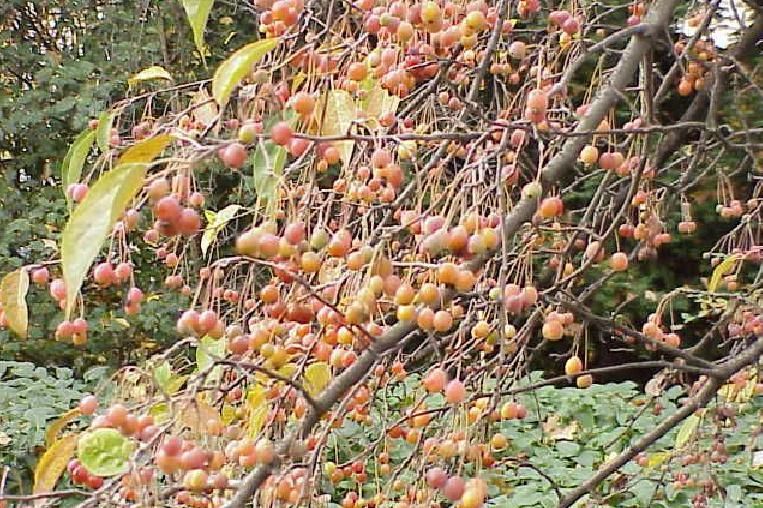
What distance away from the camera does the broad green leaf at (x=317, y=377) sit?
0.82 meters

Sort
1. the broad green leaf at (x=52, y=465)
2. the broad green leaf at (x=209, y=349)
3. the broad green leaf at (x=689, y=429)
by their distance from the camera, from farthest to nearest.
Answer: the broad green leaf at (x=689, y=429) → the broad green leaf at (x=209, y=349) → the broad green leaf at (x=52, y=465)

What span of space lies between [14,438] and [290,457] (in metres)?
1.81

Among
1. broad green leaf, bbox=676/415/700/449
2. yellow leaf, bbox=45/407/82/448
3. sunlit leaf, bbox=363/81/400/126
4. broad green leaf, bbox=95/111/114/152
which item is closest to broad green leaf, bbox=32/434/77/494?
yellow leaf, bbox=45/407/82/448

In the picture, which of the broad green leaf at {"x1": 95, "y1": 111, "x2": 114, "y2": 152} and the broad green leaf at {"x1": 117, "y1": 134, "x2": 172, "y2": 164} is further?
the broad green leaf at {"x1": 95, "y1": 111, "x2": 114, "y2": 152}

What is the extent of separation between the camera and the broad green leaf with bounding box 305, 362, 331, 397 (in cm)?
82

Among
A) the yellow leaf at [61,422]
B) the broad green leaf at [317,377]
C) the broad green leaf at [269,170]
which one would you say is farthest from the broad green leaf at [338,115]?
the yellow leaf at [61,422]

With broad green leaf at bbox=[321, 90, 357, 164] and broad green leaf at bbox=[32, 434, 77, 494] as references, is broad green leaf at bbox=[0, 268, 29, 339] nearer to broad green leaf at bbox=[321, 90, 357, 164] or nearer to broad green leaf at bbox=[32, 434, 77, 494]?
→ broad green leaf at bbox=[32, 434, 77, 494]

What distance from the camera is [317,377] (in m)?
0.82

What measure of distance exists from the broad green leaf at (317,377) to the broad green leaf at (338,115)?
17 centimetres

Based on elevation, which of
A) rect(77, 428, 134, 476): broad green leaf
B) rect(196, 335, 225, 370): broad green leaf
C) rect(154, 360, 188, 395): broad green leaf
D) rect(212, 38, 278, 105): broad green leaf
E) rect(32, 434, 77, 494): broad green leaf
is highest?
rect(212, 38, 278, 105): broad green leaf

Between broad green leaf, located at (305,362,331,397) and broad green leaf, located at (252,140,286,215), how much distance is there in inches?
6.3

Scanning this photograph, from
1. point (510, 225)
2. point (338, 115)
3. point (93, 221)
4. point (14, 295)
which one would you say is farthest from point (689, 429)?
point (93, 221)

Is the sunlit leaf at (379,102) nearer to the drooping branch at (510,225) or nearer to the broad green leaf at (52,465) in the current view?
the drooping branch at (510,225)

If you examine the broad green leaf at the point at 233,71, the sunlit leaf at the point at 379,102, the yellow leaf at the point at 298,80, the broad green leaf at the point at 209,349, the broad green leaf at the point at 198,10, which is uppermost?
the broad green leaf at the point at 198,10
